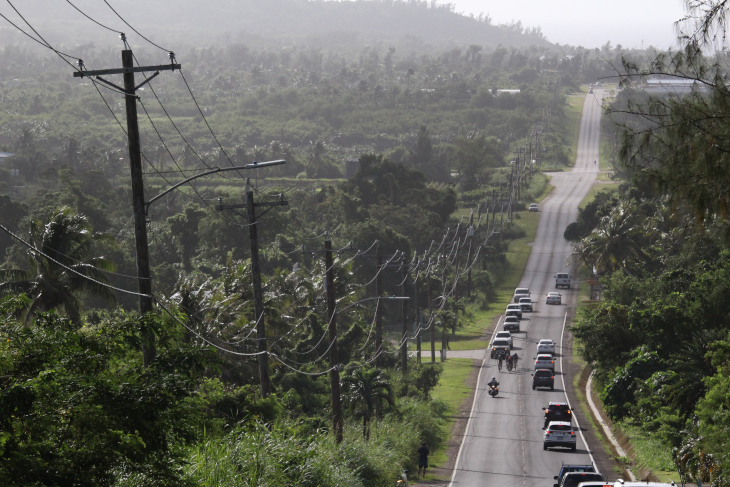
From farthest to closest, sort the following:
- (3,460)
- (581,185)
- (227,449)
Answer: (581,185) < (227,449) < (3,460)

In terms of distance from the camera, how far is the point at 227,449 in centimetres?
1752

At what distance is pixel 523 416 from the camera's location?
45.9 meters

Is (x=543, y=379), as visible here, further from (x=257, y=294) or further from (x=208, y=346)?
(x=208, y=346)

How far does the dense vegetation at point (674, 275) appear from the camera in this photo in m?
14.6

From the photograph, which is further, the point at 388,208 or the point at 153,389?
the point at 388,208

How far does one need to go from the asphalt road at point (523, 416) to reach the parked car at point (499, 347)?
0.75 meters

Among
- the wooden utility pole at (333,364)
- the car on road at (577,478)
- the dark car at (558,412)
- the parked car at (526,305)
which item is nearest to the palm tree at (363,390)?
the wooden utility pole at (333,364)

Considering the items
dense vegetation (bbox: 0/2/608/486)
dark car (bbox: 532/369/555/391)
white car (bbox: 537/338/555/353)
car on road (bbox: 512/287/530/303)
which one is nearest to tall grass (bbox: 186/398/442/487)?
dense vegetation (bbox: 0/2/608/486)

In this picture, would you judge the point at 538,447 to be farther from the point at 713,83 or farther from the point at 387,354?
the point at 713,83

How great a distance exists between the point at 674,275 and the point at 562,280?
4221 centimetres

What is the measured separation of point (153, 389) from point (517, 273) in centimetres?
8801

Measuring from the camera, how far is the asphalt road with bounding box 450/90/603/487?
110 feet

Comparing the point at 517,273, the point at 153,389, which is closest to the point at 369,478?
the point at 153,389

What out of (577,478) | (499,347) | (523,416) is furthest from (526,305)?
(577,478)
